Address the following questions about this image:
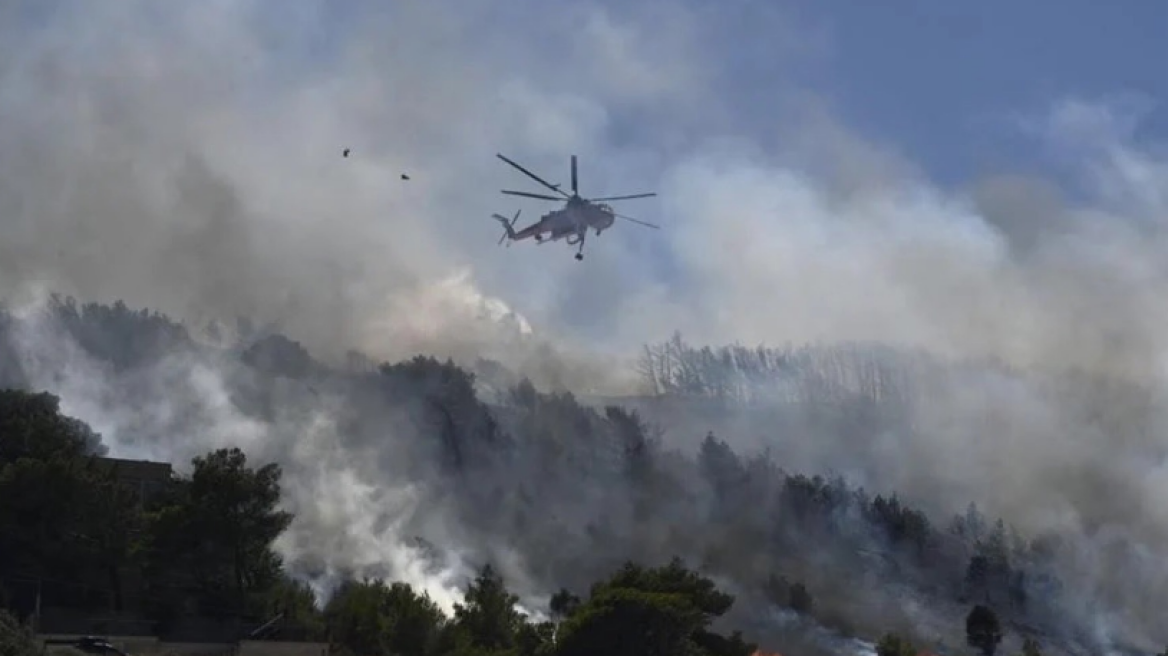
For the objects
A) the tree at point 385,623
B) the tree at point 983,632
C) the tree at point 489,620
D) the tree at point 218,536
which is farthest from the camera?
the tree at point 983,632

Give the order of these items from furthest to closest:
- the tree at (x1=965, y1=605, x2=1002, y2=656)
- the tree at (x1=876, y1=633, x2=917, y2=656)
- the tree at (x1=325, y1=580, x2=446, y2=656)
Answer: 1. the tree at (x1=965, y1=605, x2=1002, y2=656)
2. the tree at (x1=876, y1=633, x2=917, y2=656)
3. the tree at (x1=325, y1=580, x2=446, y2=656)

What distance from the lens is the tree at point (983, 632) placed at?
6545 inches

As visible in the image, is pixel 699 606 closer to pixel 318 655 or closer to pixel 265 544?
pixel 318 655

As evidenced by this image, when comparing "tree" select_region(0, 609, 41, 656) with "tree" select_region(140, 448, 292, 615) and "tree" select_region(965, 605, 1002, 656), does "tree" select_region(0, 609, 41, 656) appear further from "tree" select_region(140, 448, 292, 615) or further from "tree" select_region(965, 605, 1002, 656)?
"tree" select_region(965, 605, 1002, 656)

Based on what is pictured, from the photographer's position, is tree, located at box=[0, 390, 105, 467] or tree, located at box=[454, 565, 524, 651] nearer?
tree, located at box=[0, 390, 105, 467]

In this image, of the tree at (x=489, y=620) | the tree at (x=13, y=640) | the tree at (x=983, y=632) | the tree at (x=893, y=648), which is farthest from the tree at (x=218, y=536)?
the tree at (x=983, y=632)

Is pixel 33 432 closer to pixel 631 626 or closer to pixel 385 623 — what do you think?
pixel 385 623

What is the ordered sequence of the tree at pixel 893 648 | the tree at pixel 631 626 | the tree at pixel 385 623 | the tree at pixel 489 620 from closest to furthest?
the tree at pixel 631 626 → the tree at pixel 385 623 → the tree at pixel 489 620 → the tree at pixel 893 648

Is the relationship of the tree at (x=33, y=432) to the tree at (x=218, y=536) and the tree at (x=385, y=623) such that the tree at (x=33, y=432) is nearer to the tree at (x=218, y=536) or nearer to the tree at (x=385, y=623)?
the tree at (x=218, y=536)

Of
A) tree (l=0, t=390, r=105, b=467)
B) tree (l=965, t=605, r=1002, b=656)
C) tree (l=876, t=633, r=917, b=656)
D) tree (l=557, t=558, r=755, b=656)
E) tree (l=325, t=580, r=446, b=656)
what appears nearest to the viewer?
tree (l=557, t=558, r=755, b=656)

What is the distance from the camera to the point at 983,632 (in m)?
166

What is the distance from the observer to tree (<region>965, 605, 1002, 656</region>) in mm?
166250

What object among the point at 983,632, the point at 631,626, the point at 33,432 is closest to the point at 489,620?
the point at 631,626

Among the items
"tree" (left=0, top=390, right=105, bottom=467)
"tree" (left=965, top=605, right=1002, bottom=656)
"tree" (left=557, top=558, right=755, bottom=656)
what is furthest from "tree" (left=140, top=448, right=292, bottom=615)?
"tree" (left=965, top=605, right=1002, bottom=656)
